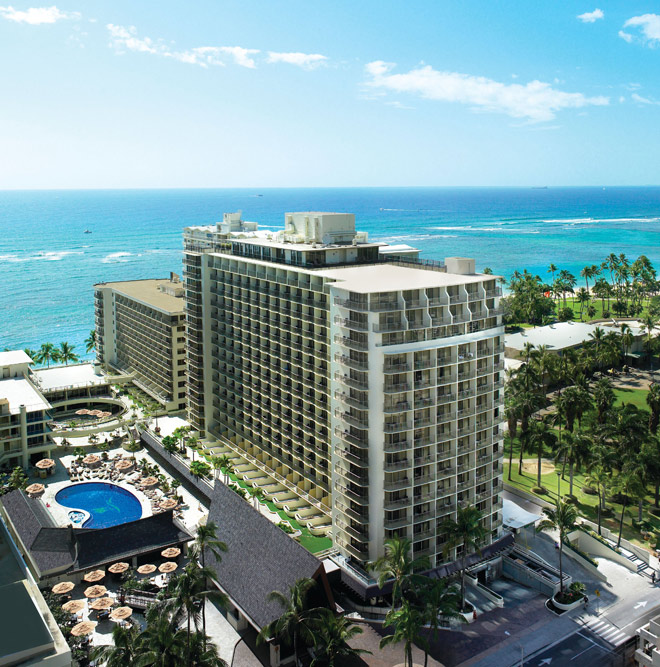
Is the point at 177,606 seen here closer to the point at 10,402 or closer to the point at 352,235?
the point at 352,235

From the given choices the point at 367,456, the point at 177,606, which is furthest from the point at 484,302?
the point at 177,606

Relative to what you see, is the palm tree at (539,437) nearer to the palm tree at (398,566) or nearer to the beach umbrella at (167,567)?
the palm tree at (398,566)

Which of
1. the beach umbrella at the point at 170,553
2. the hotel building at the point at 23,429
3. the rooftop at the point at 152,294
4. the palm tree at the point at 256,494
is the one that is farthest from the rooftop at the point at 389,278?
the hotel building at the point at 23,429

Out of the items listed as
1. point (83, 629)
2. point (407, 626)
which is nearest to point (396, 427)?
point (407, 626)

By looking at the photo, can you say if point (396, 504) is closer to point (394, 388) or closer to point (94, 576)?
point (394, 388)

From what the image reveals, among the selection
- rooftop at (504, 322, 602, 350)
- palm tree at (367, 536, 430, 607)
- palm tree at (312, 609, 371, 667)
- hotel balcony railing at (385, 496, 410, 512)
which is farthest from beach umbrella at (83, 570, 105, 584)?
rooftop at (504, 322, 602, 350)

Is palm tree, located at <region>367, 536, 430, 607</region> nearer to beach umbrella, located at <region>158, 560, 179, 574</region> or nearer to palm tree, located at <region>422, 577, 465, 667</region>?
palm tree, located at <region>422, 577, 465, 667</region>
